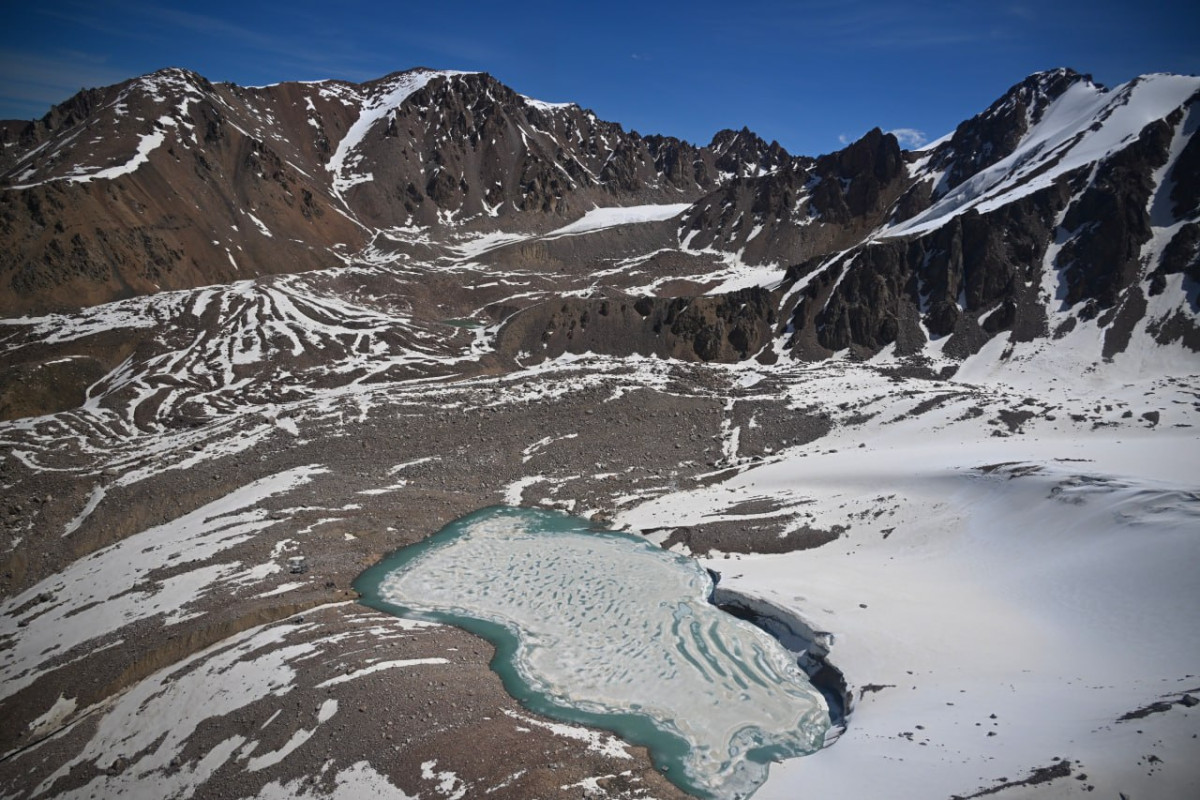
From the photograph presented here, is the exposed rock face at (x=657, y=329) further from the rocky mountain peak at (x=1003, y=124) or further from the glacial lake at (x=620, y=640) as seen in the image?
the rocky mountain peak at (x=1003, y=124)

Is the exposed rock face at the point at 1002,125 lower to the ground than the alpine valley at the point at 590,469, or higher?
higher

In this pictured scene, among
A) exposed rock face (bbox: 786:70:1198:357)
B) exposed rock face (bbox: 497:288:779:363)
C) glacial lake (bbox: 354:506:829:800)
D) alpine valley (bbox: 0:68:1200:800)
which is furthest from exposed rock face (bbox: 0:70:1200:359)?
glacial lake (bbox: 354:506:829:800)

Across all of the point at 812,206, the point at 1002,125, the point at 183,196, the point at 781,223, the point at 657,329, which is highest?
the point at 1002,125

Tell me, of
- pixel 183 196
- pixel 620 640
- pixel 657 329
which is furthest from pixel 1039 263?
pixel 183 196

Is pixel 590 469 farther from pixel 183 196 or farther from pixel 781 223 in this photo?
pixel 781 223

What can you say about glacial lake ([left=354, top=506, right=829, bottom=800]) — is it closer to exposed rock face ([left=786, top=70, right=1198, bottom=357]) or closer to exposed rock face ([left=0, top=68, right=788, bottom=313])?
exposed rock face ([left=786, top=70, right=1198, bottom=357])

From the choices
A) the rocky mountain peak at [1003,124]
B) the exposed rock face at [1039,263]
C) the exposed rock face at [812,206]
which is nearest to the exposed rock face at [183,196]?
the exposed rock face at [812,206]
